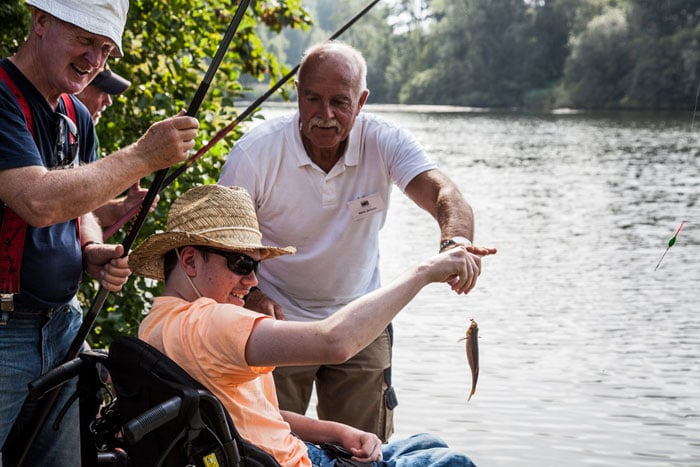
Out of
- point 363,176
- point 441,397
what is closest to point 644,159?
point 441,397

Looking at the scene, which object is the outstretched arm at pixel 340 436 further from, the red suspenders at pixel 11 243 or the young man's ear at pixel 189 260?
the red suspenders at pixel 11 243

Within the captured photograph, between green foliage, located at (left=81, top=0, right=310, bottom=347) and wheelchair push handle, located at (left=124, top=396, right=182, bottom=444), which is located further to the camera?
green foliage, located at (left=81, top=0, right=310, bottom=347)

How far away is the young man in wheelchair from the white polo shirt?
39.5 inches

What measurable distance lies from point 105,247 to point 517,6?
61.0 metres

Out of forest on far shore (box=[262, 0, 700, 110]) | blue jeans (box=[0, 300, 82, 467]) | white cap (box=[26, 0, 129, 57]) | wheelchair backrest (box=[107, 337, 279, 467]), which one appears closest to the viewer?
wheelchair backrest (box=[107, 337, 279, 467])

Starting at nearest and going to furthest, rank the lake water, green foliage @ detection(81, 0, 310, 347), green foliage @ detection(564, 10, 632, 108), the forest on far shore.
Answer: green foliage @ detection(81, 0, 310, 347) < the lake water < the forest on far shore < green foliage @ detection(564, 10, 632, 108)

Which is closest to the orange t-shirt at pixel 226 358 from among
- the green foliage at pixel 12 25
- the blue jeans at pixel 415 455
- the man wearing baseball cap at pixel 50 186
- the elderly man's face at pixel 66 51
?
the blue jeans at pixel 415 455

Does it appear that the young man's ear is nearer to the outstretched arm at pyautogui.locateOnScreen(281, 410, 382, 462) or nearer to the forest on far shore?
the outstretched arm at pyautogui.locateOnScreen(281, 410, 382, 462)

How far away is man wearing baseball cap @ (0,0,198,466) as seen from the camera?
105 inches

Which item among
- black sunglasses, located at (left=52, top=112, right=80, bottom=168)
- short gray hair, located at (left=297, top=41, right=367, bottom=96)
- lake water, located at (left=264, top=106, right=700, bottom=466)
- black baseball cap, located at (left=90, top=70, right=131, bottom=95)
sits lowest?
lake water, located at (left=264, top=106, right=700, bottom=466)

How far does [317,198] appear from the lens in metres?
3.96

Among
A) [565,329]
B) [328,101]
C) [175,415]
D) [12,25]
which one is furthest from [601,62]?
[175,415]

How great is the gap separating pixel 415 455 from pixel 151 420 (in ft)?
3.02

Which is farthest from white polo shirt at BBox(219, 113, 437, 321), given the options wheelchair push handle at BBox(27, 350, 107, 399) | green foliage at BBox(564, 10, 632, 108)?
green foliage at BBox(564, 10, 632, 108)
